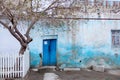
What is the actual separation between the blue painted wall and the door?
38 centimetres

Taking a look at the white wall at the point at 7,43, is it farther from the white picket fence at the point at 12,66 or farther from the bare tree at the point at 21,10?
the bare tree at the point at 21,10

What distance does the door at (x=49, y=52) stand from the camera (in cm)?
1848

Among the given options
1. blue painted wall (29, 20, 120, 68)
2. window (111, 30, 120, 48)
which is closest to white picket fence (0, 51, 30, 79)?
blue painted wall (29, 20, 120, 68)

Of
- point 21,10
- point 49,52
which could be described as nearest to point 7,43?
point 49,52

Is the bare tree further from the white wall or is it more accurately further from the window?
the window

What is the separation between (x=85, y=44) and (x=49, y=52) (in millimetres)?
2462

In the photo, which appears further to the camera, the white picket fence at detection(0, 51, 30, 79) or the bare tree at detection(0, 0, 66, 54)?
the white picket fence at detection(0, 51, 30, 79)

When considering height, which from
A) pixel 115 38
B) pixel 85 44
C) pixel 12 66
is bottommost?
pixel 12 66

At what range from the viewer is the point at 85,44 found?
18391mm

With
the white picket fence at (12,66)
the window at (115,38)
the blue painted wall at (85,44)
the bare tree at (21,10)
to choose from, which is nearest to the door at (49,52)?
the blue painted wall at (85,44)

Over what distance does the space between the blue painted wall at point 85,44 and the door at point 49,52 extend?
0.38 m

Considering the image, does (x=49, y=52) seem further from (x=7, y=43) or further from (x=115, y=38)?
(x=115, y=38)

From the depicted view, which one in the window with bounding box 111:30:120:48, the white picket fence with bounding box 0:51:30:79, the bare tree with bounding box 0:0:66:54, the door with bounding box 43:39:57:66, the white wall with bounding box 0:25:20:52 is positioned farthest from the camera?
the window with bounding box 111:30:120:48

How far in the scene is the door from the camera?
A: 60.6 ft
